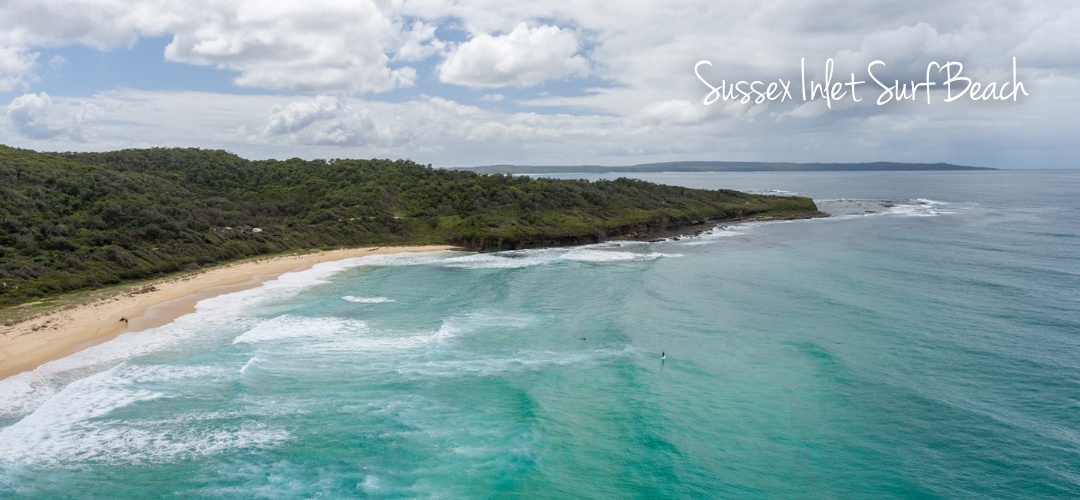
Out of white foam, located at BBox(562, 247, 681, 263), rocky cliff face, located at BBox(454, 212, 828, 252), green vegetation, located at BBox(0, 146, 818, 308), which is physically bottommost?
white foam, located at BBox(562, 247, 681, 263)

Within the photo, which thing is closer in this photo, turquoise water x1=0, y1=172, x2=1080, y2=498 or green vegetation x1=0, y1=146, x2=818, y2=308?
turquoise water x1=0, y1=172, x2=1080, y2=498

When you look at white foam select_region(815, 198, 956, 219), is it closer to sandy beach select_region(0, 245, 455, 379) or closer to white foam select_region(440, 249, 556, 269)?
white foam select_region(440, 249, 556, 269)

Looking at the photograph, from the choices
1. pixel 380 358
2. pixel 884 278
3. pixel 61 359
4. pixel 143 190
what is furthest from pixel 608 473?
pixel 143 190

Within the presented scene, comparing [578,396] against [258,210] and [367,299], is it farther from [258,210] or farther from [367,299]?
[258,210]

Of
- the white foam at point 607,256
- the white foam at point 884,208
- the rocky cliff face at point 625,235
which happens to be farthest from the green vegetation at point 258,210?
the white foam at point 607,256

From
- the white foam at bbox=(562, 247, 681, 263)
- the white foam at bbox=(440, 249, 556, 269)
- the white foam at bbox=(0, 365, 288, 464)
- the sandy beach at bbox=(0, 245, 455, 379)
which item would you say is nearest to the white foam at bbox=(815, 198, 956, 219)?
the white foam at bbox=(562, 247, 681, 263)

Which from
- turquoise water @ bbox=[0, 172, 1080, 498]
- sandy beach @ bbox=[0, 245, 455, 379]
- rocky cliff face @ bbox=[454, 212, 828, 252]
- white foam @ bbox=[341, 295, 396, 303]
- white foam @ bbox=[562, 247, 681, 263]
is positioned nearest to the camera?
turquoise water @ bbox=[0, 172, 1080, 498]

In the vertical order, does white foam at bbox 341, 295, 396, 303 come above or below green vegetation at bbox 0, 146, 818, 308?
below

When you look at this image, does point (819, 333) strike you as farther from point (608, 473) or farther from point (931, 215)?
point (931, 215)

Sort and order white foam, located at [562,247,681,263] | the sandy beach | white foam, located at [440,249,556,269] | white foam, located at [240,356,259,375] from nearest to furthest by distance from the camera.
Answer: white foam, located at [240,356,259,375] → the sandy beach → white foam, located at [440,249,556,269] → white foam, located at [562,247,681,263]
